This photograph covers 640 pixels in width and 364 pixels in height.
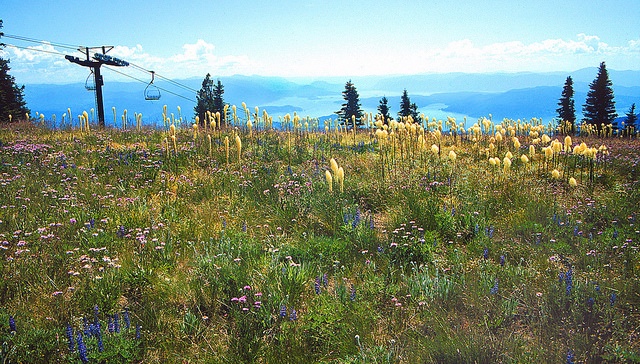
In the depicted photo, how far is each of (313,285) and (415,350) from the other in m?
1.38

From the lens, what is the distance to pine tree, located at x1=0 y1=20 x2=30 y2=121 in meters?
36.8

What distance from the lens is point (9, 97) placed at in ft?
129

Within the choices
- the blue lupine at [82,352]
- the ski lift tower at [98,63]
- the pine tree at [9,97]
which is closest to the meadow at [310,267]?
the blue lupine at [82,352]

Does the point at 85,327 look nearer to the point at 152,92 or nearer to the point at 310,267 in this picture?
the point at 310,267

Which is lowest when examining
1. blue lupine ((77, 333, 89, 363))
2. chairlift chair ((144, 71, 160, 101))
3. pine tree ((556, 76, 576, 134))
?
blue lupine ((77, 333, 89, 363))

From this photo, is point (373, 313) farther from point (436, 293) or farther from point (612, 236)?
point (612, 236)

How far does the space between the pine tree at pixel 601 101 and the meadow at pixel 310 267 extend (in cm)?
4368

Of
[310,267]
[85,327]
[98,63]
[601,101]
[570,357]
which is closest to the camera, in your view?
[570,357]

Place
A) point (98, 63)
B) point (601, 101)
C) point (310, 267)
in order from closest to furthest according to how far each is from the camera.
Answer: point (310, 267) → point (98, 63) → point (601, 101)

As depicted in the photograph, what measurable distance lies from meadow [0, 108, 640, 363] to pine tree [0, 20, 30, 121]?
36.2m

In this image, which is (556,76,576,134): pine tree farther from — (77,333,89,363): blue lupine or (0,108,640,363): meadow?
(77,333,89,363): blue lupine

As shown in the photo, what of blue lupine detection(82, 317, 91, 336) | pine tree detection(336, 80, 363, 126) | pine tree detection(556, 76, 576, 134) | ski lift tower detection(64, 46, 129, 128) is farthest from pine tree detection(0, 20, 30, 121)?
pine tree detection(556, 76, 576, 134)

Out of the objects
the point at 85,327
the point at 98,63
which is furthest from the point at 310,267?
the point at 98,63

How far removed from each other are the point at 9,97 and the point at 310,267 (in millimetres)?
45960
